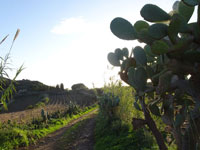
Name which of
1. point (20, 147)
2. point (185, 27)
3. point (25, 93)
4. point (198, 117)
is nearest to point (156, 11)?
point (185, 27)

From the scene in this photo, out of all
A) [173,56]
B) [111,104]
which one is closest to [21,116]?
[111,104]

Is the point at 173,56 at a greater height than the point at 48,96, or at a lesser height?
lesser

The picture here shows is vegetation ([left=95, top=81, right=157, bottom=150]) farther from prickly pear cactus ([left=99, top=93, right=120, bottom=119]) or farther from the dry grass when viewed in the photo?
the dry grass

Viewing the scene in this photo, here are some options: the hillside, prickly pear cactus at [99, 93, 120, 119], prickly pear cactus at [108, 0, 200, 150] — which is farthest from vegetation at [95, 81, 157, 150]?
the hillside

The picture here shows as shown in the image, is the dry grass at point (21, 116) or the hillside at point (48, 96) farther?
the hillside at point (48, 96)

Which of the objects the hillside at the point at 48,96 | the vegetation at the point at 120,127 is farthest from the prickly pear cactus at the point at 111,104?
the hillside at the point at 48,96

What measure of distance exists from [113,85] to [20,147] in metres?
3.56

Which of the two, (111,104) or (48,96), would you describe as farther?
(48,96)

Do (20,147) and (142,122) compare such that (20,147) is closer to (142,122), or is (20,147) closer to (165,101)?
(142,122)

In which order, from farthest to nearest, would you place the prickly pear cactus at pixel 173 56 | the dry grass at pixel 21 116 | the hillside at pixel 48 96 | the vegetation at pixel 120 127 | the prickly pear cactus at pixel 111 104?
1. the hillside at pixel 48 96
2. the dry grass at pixel 21 116
3. the prickly pear cactus at pixel 111 104
4. the vegetation at pixel 120 127
5. the prickly pear cactus at pixel 173 56

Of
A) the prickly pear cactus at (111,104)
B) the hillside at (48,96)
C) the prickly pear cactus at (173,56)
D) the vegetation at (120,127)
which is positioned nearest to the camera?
the prickly pear cactus at (173,56)

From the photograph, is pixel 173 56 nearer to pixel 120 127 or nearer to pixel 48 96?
pixel 120 127

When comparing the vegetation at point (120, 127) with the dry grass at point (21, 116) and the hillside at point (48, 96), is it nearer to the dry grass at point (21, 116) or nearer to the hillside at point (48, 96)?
the dry grass at point (21, 116)

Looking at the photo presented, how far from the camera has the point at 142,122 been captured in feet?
6.09
